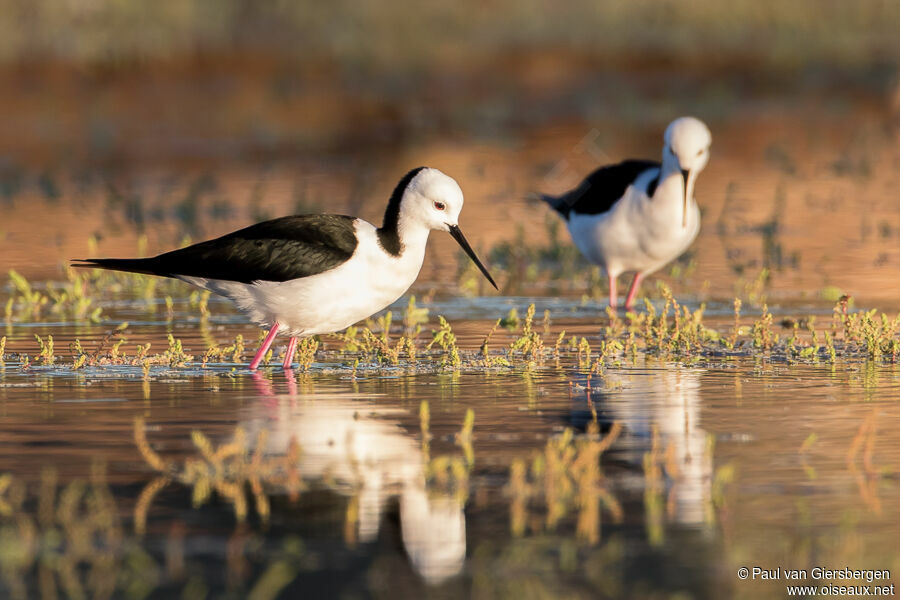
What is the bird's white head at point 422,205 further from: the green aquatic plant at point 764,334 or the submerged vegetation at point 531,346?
the green aquatic plant at point 764,334

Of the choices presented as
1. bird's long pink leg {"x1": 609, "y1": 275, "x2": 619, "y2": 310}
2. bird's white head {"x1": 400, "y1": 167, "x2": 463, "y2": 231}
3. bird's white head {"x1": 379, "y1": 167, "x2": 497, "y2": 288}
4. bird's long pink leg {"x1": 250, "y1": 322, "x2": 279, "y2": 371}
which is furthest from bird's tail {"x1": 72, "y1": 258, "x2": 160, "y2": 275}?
bird's long pink leg {"x1": 609, "y1": 275, "x2": 619, "y2": 310}

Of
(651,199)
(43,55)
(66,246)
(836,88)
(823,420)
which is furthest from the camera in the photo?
(836,88)

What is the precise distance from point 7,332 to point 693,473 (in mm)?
5790

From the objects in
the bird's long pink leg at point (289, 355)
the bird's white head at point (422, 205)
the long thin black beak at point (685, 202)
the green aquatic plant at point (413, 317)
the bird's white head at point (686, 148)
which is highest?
the bird's white head at point (686, 148)

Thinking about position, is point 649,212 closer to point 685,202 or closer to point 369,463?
point 685,202

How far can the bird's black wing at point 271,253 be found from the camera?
9031 millimetres

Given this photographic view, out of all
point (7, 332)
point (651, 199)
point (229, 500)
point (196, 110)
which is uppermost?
point (196, 110)

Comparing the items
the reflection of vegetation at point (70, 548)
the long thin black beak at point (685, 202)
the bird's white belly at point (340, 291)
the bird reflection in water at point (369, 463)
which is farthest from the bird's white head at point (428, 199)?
the reflection of vegetation at point (70, 548)

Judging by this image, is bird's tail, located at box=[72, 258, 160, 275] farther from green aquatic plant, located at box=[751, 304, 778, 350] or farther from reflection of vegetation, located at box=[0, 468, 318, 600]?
reflection of vegetation, located at box=[0, 468, 318, 600]

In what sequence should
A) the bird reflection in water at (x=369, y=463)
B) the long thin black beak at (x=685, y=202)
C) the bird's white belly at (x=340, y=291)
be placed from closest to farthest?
1. the bird reflection in water at (x=369, y=463)
2. the bird's white belly at (x=340, y=291)
3. the long thin black beak at (x=685, y=202)

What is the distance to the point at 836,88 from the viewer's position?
113 feet

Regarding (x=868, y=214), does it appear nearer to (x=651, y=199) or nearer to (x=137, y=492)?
(x=651, y=199)

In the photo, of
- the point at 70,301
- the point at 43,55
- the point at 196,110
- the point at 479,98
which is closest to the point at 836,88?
the point at 479,98

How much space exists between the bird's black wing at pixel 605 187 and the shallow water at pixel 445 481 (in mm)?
3395
